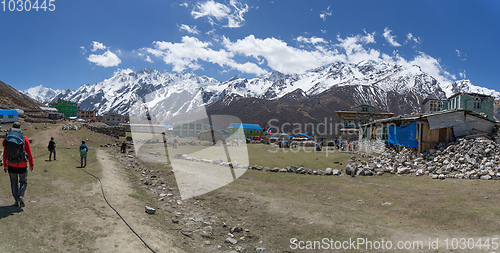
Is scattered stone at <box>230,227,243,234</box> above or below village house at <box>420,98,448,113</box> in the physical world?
below

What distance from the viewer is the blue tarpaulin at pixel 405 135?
2127 centimetres

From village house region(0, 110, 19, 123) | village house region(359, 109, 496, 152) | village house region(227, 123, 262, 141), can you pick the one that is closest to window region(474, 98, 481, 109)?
village house region(359, 109, 496, 152)

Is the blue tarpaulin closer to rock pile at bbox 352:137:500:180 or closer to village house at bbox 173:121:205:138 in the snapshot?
rock pile at bbox 352:137:500:180

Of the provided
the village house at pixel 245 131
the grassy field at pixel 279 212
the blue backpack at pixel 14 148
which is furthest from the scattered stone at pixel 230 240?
the village house at pixel 245 131

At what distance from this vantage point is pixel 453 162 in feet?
57.3

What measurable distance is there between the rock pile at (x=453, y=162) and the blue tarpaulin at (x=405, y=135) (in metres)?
0.88

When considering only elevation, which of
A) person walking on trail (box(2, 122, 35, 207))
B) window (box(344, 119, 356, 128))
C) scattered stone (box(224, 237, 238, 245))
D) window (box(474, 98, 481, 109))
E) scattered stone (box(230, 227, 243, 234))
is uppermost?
window (box(474, 98, 481, 109))

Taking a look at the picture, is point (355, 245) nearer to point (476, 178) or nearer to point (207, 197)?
point (207, 197)

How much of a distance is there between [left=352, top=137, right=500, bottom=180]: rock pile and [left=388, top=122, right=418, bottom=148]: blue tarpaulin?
0.88 meters

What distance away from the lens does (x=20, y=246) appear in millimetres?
6297

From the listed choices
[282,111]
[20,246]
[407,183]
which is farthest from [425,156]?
[282,111]

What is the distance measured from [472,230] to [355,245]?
12.5 ft

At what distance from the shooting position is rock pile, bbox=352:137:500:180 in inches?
620

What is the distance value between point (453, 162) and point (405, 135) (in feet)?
18.1
